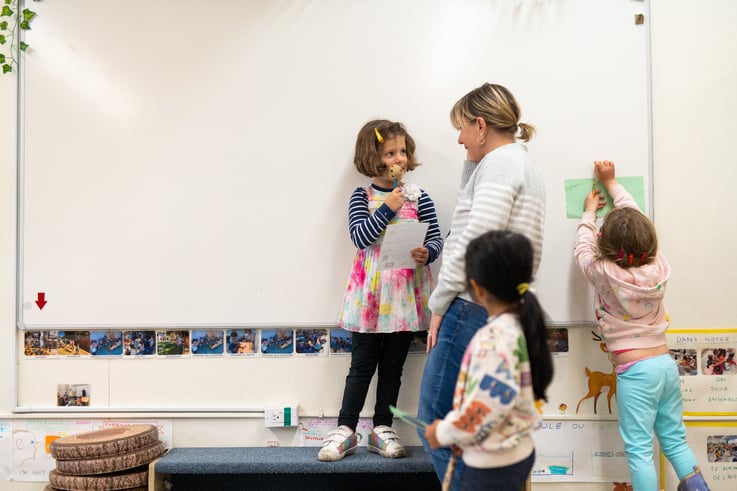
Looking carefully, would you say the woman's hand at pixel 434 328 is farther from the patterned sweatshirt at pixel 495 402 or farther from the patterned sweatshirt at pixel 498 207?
the patterned sweatshirt at pixel 495 402

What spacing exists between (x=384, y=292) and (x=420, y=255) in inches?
7.4

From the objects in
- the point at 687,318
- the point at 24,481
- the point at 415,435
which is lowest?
the point at 24,481

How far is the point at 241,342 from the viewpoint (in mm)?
2424

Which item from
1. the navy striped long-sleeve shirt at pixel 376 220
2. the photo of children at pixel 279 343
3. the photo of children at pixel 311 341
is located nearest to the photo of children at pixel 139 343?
the photo of children at pixel 279 343

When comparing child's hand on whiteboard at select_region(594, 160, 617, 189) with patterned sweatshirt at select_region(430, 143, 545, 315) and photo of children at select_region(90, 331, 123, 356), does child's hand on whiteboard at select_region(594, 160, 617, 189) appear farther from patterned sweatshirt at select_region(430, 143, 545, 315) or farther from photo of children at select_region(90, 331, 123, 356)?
photo of children at select_region(90, 331, 123, 356)

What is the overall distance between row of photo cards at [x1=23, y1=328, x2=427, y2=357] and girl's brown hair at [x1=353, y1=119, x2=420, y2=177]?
0.63 meters

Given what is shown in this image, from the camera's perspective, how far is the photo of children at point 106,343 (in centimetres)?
244

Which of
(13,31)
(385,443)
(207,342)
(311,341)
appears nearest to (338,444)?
(385,443)

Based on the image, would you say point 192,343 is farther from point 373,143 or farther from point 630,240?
point 630,240

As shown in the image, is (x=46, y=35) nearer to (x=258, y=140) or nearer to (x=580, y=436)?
(x=258, y=140)

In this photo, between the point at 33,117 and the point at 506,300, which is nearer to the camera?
the point at 506,300

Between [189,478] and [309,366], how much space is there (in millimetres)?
648

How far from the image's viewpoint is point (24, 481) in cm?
245

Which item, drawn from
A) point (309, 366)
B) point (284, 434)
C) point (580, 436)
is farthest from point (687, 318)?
point (284, 434)
